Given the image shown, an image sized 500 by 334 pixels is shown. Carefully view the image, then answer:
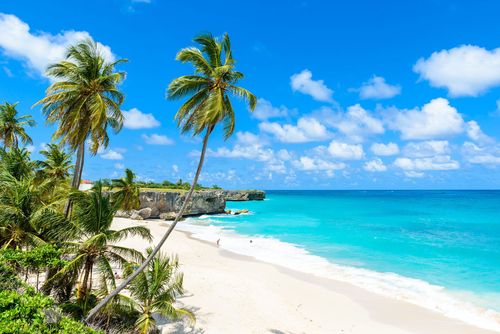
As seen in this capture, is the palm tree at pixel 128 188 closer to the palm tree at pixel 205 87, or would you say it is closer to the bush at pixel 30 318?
the palm tree at pixel 205 87

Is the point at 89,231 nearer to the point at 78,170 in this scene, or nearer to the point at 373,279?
the point at 78,170

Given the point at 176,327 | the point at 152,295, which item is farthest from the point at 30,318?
the point at 176,327

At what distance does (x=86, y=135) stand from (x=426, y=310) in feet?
63.6

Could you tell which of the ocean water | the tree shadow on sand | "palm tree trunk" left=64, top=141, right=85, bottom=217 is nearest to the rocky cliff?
the ocean water

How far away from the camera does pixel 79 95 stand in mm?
13570

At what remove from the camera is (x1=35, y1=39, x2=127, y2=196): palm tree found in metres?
13.4

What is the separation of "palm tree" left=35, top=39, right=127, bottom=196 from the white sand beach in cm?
874

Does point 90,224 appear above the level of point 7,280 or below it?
above

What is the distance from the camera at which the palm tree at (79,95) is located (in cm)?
1336

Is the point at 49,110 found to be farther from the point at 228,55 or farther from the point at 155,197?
the point at 155,197

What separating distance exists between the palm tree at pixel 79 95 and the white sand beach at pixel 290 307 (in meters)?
8.74

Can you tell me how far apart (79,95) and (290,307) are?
14.5 metres

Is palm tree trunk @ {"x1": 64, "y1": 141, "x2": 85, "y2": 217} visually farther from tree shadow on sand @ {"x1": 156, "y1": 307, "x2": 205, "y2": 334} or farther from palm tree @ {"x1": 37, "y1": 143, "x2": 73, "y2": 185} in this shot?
palm tree @ {"x1": 37, "y1": 143, "x2": 73, "y2": 185}

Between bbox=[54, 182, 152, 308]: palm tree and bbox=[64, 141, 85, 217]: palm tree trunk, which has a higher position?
bbox=[64, 141, 85, 217]: palm tree trunk
